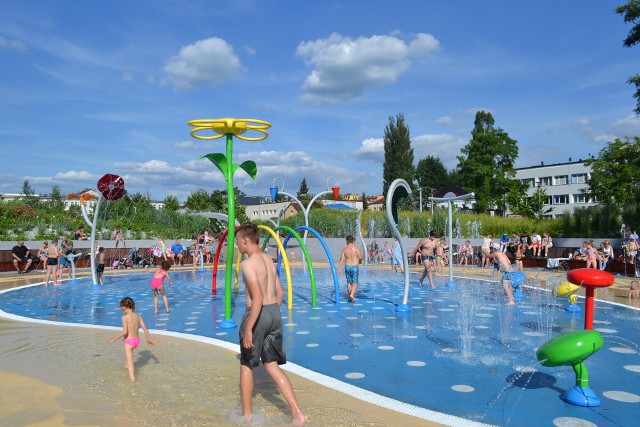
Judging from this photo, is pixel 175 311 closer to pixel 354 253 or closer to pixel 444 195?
pixel 354 253

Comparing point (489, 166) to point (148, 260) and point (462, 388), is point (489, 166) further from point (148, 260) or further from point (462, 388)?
point (462, 388)

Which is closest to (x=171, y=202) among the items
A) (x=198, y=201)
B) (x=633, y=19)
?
(x=198, y=201)

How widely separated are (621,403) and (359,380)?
2544 mm

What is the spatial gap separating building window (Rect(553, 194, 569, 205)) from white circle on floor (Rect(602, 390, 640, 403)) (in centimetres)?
7303

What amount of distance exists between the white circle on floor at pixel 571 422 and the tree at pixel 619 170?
A: 92.3ft

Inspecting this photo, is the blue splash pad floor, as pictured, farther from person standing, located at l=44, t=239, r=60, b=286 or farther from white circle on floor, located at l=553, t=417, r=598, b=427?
person standing, located at l=44, t=239, r=60, b=286

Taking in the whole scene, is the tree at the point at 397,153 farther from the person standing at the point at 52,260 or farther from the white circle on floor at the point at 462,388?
the white circle on floor at the point at 462,388

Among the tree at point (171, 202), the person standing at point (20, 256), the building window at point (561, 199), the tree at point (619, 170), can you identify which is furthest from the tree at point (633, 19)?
the building window at point (561, 199)

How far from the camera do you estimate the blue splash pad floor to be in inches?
186

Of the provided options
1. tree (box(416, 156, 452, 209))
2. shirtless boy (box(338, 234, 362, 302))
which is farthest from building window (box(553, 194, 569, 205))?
shirtless boy (box(338, 234, 362, 302))

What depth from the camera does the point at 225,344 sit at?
23.1 ft

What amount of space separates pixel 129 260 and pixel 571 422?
2169cm

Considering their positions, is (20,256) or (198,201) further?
(198,201)

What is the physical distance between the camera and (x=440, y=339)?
24.4ft
